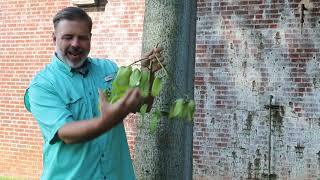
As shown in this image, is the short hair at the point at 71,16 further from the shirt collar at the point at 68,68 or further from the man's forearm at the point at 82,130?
the man's forearm at the point at 82,130

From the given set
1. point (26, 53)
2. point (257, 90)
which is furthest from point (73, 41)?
point (26, 53)

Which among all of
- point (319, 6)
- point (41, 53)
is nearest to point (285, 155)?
point (319, 6)

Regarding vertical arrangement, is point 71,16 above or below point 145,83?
above

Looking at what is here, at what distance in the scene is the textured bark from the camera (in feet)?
13.3

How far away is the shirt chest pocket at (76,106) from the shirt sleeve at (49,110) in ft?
0.14

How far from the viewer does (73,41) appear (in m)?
2.94

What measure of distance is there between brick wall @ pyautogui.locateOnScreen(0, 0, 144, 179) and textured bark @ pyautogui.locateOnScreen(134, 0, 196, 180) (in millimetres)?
4387

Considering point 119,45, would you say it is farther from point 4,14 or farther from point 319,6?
point 319,6

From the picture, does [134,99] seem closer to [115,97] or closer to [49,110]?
[115,97]

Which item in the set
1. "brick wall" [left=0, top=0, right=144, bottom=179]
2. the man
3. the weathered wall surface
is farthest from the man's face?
"brick wall" [left=0, top=0, right=144, bottom=179]

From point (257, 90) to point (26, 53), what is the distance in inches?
159

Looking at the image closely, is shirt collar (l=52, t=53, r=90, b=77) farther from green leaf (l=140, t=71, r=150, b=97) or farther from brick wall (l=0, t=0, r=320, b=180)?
brick wall (l=0, t=0, r=320, b=180)

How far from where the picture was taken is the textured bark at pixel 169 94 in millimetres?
4051

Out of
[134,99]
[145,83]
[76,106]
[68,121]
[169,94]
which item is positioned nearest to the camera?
[134,99]
